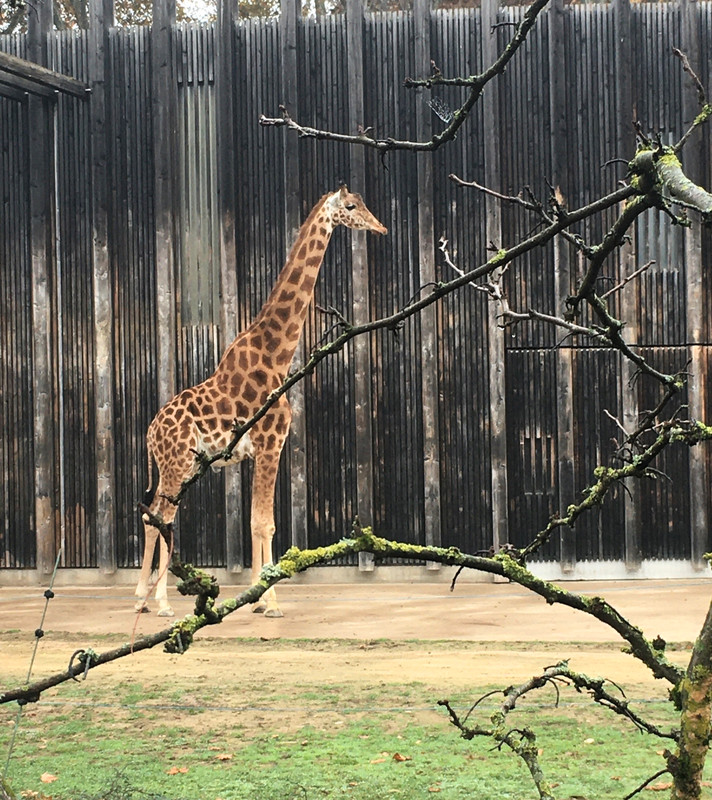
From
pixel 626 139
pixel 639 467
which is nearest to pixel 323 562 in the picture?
pixel 639 467

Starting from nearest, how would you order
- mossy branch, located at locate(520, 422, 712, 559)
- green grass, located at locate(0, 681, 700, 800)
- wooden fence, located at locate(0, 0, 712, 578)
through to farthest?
mossy branch, located at locate(520, 422, 712, 559), green grass, located at locate(0, 681, 700, 800), wooden fence, located at locate(0, 0, 712, 578)

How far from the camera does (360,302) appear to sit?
35.3ft

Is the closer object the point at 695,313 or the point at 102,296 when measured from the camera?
the point at 695,313

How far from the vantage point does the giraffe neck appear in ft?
31.4

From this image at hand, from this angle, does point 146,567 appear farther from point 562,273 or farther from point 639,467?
point 639,467

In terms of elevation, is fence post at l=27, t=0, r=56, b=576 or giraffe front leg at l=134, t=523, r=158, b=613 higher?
fence post at l=27, t=0, r=56, b=576

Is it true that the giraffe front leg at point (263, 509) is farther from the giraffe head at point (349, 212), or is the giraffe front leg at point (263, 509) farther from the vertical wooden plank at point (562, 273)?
the vertical wooden plank at point (562, 273)

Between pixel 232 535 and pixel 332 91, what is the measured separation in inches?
164

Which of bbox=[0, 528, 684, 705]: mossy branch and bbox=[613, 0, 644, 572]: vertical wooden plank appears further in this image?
bbox=[613, 0, 644, 572]: vertical wooden plank

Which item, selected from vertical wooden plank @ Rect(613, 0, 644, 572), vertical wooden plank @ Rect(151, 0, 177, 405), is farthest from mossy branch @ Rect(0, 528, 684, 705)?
vertical wooden plank @ Rect(151, 0, 177, 405)

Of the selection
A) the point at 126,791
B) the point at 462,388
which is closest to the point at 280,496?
the point at 462,388

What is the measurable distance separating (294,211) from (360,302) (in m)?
1.03

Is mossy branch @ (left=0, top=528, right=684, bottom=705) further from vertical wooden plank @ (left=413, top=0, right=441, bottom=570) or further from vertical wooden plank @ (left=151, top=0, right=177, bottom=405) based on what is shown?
vertical wooden plank @ (left=151, top=0, right=177, bottom=405)

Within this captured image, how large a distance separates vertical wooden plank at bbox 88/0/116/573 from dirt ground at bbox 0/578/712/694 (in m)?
0.66
